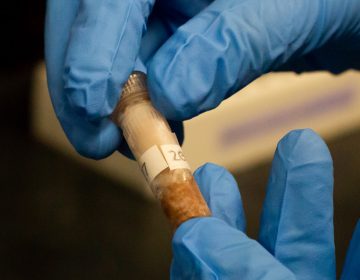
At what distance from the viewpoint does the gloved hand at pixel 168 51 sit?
735mm

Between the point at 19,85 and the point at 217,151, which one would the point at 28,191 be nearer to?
the point at 19,85

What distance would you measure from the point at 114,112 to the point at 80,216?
909 millimetres

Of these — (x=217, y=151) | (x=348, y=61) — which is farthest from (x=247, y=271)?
(x=217, y=151)

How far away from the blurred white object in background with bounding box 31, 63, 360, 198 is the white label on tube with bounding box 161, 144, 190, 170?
0.88 metres

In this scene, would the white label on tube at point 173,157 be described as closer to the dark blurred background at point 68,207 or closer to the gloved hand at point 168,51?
the gloved hand at point 168,51

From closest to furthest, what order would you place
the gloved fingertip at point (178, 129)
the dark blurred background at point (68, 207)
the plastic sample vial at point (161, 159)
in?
1. the plastic sample vial at point (161, 159)
2. the gloved fingertip at point (178, 129)
3. the dark blurred background at point (68, 207)

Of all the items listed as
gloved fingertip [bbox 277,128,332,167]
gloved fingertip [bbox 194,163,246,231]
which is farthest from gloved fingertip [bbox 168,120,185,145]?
gloved fingertip [bbox 277,128,332,167]

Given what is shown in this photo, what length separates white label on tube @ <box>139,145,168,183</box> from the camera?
701 millimetres

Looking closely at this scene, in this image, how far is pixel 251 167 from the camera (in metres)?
1.77

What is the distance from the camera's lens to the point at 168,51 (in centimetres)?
77

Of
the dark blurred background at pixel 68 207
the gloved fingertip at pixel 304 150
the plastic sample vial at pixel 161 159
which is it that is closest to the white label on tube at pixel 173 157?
the plastic sample vial at pixel 161 159

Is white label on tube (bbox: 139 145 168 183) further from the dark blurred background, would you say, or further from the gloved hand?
the dark blurred background

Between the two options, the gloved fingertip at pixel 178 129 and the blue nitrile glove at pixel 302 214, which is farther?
the gloved fingertip at pixel 178 129

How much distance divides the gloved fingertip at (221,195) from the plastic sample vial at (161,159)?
83 mm
